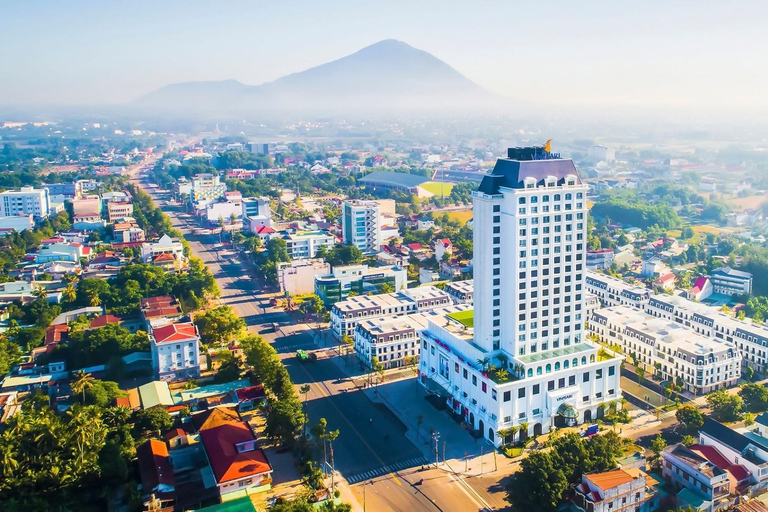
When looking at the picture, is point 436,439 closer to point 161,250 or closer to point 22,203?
point 161,250

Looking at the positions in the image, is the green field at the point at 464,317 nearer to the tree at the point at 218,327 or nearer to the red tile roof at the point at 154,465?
the tree at the point at 218,327

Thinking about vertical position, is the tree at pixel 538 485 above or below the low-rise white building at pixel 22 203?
below

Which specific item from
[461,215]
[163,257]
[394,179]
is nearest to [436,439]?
[163,257]

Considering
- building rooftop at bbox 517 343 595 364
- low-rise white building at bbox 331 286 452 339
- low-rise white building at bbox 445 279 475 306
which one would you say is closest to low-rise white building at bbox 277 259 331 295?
low-rise white building at bbox 331 286 452 339

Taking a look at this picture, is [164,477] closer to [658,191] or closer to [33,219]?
[33,219]

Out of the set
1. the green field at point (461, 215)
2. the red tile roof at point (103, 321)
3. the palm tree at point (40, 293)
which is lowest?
the red tile roof at point (103, 321)

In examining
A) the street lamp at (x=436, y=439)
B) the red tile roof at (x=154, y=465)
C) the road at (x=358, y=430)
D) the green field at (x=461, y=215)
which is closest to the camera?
the red tile roof at (x=154, y=465)

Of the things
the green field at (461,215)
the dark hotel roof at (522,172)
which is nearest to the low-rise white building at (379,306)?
the dark hotel roof at (522,172)
